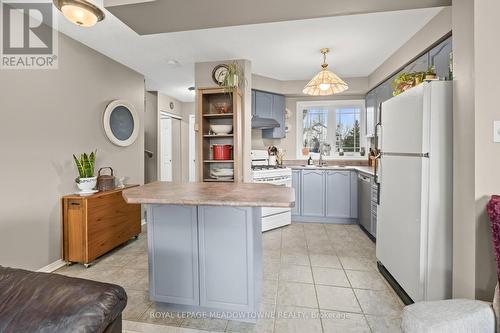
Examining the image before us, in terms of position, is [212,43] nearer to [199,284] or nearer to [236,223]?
[236,223]

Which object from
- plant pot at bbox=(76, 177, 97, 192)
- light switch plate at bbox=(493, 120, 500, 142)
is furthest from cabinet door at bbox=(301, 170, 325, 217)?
plant pot at bbox=(76, 177, 97, 192)

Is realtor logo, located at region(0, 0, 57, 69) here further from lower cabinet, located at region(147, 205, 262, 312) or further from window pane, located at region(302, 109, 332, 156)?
window pane, located at region(302, 109, 332, 156)

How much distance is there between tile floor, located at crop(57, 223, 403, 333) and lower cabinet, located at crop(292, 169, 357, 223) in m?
0.69

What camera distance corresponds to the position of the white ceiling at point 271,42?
244 cm

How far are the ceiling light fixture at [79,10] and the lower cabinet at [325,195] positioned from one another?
10.9 feet

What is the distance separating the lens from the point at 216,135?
3236 mm

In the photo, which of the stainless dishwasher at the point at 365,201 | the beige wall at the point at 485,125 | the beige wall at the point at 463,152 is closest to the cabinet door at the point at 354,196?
the stainless dishwasher at the point at 365,201

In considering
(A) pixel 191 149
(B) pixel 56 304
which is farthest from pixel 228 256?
(A) pixel 191 149

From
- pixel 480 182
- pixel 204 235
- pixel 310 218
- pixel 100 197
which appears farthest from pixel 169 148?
pixel 480 182

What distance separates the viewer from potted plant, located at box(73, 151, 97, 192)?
8.45 ft

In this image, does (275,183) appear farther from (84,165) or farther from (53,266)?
(53,266)

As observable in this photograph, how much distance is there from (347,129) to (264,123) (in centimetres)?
173

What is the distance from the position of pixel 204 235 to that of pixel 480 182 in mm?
1726

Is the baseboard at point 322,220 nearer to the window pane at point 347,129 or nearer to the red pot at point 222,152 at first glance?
the window pane at point 347,129
